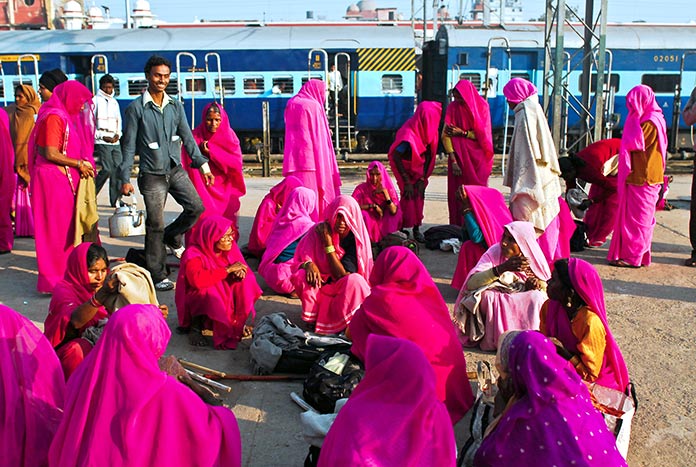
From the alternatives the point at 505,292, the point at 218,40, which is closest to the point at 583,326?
the point at 505,292

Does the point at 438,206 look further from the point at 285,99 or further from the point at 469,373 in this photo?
the point at 285,99

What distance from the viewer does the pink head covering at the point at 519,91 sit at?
6.39m

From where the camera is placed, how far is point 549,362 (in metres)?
2.77

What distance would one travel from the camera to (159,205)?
5961 millimetres

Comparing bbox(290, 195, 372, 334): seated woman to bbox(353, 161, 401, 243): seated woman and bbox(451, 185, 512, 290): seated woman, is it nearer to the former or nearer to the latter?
bbox(451, 185, 512, 290): seated woman

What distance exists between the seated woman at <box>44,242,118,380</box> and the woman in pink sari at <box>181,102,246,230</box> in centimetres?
313

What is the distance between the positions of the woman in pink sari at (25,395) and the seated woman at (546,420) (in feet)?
5.56

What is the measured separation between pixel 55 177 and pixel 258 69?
10.6 m

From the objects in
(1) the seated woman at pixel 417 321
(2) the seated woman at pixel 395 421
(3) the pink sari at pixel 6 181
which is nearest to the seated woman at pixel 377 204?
(1) the seated woman at pixel 417 321

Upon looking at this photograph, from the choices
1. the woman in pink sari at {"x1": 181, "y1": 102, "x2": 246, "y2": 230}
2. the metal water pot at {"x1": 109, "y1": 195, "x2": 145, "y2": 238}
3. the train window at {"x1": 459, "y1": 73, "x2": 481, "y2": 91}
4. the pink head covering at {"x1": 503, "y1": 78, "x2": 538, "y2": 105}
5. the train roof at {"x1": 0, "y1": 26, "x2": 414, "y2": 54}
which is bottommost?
the metal water pot at {"x1": 109, "y1": 195, "x2": 145, "y2": 238}

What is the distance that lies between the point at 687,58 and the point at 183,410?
15.8 metres

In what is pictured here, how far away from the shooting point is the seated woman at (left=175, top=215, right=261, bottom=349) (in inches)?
192

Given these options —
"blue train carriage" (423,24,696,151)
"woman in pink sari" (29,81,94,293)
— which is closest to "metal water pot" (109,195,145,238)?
"woman in pink sari" (29,81,94,293)

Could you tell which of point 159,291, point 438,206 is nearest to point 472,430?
point 159,291
